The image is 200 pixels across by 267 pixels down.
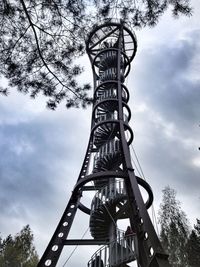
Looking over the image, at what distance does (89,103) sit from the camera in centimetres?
607

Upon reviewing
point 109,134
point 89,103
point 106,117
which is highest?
point 106,117

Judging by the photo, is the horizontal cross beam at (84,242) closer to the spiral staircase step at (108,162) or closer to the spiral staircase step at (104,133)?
the spiral staircase step at (108,162)

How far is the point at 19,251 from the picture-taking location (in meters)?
23.4

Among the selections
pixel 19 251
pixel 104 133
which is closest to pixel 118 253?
pixel 104 133

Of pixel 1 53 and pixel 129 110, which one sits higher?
pixel 129 110

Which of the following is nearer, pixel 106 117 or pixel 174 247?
pixel 106 117

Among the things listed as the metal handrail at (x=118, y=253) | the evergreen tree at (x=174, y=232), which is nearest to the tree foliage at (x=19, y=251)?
the evergreen tree at (x=174, y=232)

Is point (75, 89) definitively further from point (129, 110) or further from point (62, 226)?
point (129, 110)

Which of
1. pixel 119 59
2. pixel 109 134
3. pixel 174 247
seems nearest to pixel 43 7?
pixel 109 134

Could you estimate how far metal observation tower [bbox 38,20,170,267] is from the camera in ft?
23.2

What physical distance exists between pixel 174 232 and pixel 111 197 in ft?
28.7

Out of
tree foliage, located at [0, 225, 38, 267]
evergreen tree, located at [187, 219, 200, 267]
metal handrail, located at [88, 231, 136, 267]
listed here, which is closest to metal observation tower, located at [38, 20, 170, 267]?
metal handrail, located at [88, 231, 136, 267]

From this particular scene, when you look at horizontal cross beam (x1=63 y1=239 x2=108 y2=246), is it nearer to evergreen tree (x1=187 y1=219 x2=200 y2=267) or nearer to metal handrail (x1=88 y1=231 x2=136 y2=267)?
metal handrail (x1=88 y1=231 x2=136 y2=267)

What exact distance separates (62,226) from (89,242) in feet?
3.52
